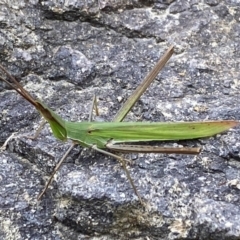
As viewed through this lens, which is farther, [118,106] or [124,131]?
[118,106]

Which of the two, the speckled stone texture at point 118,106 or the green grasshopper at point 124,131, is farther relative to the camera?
the green grasshopper at point 124,131

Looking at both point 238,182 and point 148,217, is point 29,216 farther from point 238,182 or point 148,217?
point 238,182

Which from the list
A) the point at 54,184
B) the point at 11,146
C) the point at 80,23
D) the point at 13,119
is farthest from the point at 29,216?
the point at 80,23

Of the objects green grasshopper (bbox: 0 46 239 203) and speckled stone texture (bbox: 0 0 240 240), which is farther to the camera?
green grasshopper (bbox: 0 46 239 203)
